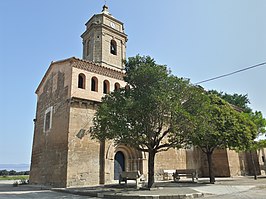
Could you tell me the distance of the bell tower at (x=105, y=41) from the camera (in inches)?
800

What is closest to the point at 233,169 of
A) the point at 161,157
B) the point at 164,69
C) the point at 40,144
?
the point at 161,157

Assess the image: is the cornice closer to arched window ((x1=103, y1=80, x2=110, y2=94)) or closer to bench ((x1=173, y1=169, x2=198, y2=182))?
arched window ((x1=103, y1=80, x2=110, y2=94))

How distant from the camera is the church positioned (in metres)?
→ 15.7

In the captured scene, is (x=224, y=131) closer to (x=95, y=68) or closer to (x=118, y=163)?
(x=118, y=163)

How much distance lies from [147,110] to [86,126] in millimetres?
6566

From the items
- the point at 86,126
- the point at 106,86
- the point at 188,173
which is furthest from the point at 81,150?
the point at 188,173

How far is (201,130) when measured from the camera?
11.8 metres

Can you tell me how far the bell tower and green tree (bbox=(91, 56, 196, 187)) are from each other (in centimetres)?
793

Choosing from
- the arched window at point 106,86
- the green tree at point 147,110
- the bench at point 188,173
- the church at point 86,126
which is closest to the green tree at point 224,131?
the bench at point 188,173

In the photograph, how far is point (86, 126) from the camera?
16578 mm

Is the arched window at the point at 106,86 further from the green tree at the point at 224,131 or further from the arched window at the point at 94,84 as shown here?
the green tree at the point at 224,131

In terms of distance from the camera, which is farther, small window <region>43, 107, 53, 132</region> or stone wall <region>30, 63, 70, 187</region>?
small window <region>43, 107, 53, 132</region>

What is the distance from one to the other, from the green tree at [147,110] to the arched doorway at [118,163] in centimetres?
656

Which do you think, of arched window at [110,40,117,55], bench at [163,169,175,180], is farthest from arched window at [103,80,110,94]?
bench at [163,169,175,180]
